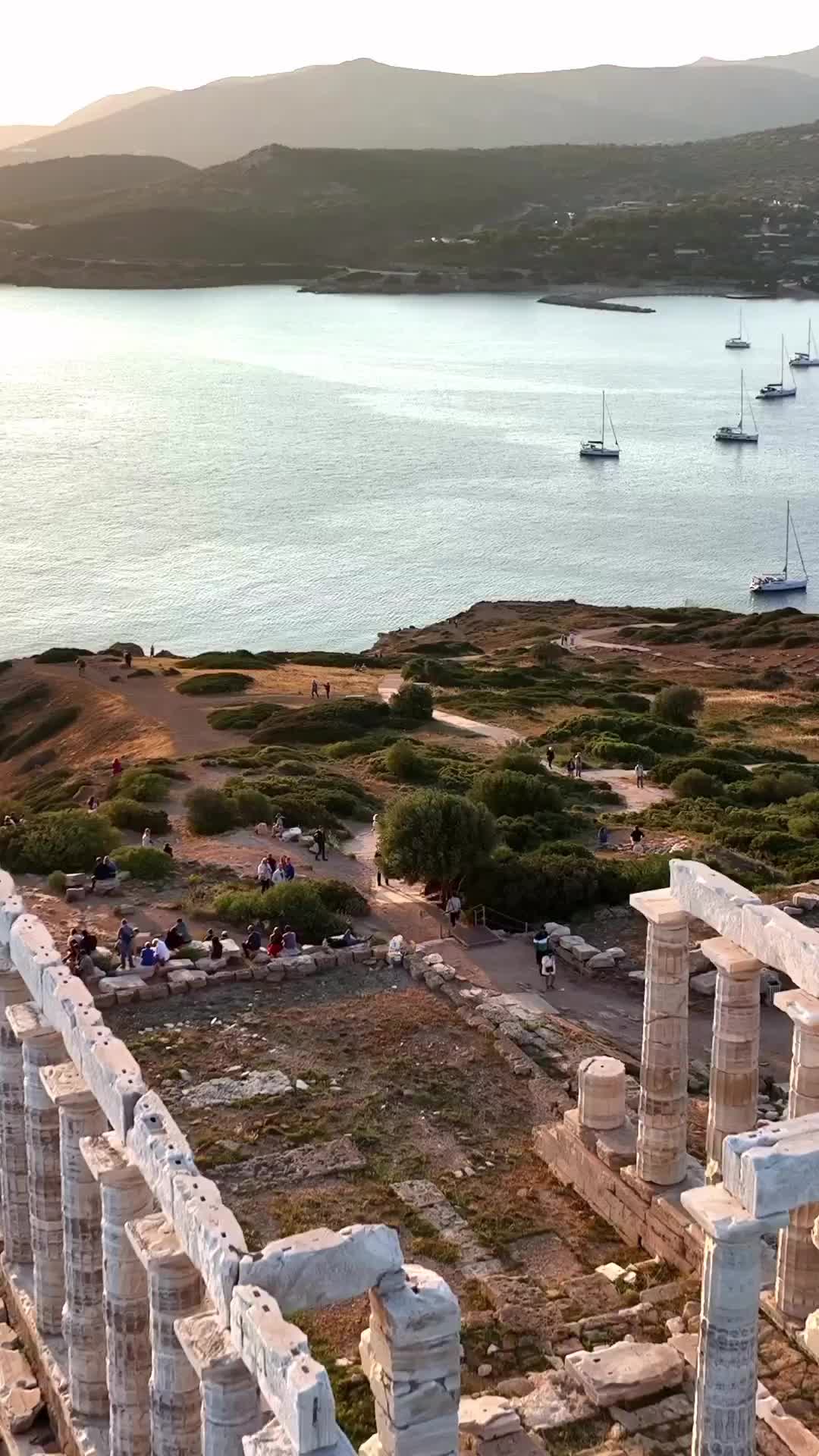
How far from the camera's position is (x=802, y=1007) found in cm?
1465

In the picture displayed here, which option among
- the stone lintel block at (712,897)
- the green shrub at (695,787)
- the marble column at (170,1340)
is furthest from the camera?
the green shrub at (695,787)

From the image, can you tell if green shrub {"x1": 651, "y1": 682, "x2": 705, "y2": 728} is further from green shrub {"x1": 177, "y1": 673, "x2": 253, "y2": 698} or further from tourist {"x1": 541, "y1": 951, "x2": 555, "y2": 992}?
tourist {"x1": 541, "y1": 951, "x2": 555, "y2": 992}

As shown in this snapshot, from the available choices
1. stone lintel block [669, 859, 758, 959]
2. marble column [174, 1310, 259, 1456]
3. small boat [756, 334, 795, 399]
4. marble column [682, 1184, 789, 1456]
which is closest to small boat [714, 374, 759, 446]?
small boat [756, 334, 795, 399]

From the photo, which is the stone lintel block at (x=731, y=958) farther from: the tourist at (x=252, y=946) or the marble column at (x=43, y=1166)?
the tourist at (x=252, y=946)

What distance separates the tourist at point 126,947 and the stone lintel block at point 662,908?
11486 millimetres

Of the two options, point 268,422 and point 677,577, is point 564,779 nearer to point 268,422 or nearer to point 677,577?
point 677,577

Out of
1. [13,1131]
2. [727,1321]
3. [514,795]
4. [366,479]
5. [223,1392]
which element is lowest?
[366,479]

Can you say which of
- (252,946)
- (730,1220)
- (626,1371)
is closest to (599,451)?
(252,946)

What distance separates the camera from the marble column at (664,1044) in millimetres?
16625

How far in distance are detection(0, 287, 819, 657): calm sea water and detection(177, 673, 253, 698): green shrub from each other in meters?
22.3

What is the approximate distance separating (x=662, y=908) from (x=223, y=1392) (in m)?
7.26

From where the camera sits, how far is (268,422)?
447 ft

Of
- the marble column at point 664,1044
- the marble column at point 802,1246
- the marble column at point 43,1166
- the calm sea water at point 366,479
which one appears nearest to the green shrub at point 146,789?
the marble column at point 664,1044

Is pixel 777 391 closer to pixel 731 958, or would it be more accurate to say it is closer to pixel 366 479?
pixel 366 479
